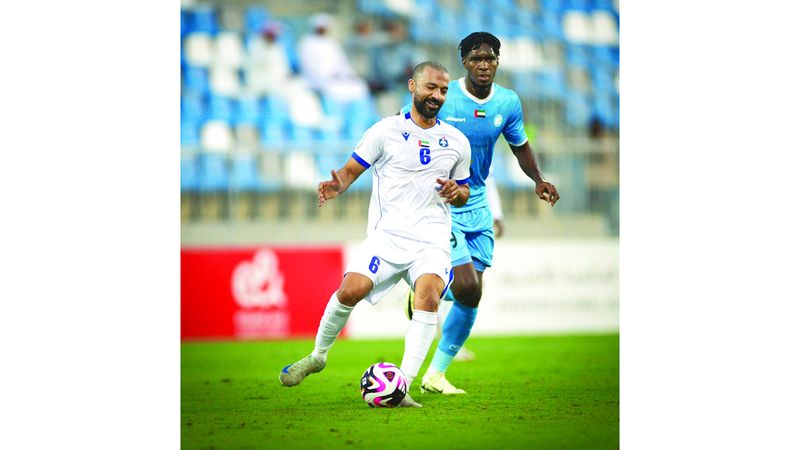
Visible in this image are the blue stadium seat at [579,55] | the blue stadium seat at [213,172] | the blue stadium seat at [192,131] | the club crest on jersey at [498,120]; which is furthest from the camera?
the blue stadium seat at [213,172]

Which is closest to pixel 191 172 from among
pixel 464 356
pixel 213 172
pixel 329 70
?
pixel 213 172

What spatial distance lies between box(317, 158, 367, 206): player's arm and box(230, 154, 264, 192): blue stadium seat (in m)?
3.74

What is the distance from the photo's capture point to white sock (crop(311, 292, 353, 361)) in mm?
5977

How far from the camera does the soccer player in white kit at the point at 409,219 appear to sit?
5887 millimetres

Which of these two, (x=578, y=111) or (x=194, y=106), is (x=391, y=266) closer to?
(x=194, y=106)

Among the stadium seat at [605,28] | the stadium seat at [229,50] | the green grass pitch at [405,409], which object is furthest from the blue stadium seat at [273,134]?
the stadium seat at [605,28]

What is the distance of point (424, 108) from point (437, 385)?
170 cm

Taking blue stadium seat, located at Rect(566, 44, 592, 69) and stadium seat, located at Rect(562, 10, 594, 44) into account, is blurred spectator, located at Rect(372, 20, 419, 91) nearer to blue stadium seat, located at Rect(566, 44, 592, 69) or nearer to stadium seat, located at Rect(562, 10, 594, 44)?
blue stadium seat, located at Rect(566, 44, 592, 69)

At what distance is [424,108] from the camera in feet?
19.4

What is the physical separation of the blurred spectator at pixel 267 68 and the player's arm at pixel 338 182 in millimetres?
3696

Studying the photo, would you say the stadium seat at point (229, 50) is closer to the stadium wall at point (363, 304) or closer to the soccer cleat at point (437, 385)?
the stadium wall at point (363, 304)

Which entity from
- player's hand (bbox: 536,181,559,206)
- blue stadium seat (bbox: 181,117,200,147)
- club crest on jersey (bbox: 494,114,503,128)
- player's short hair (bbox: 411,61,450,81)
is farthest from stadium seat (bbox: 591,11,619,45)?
blue stadium seat (bbox: 181,117,200,147)
